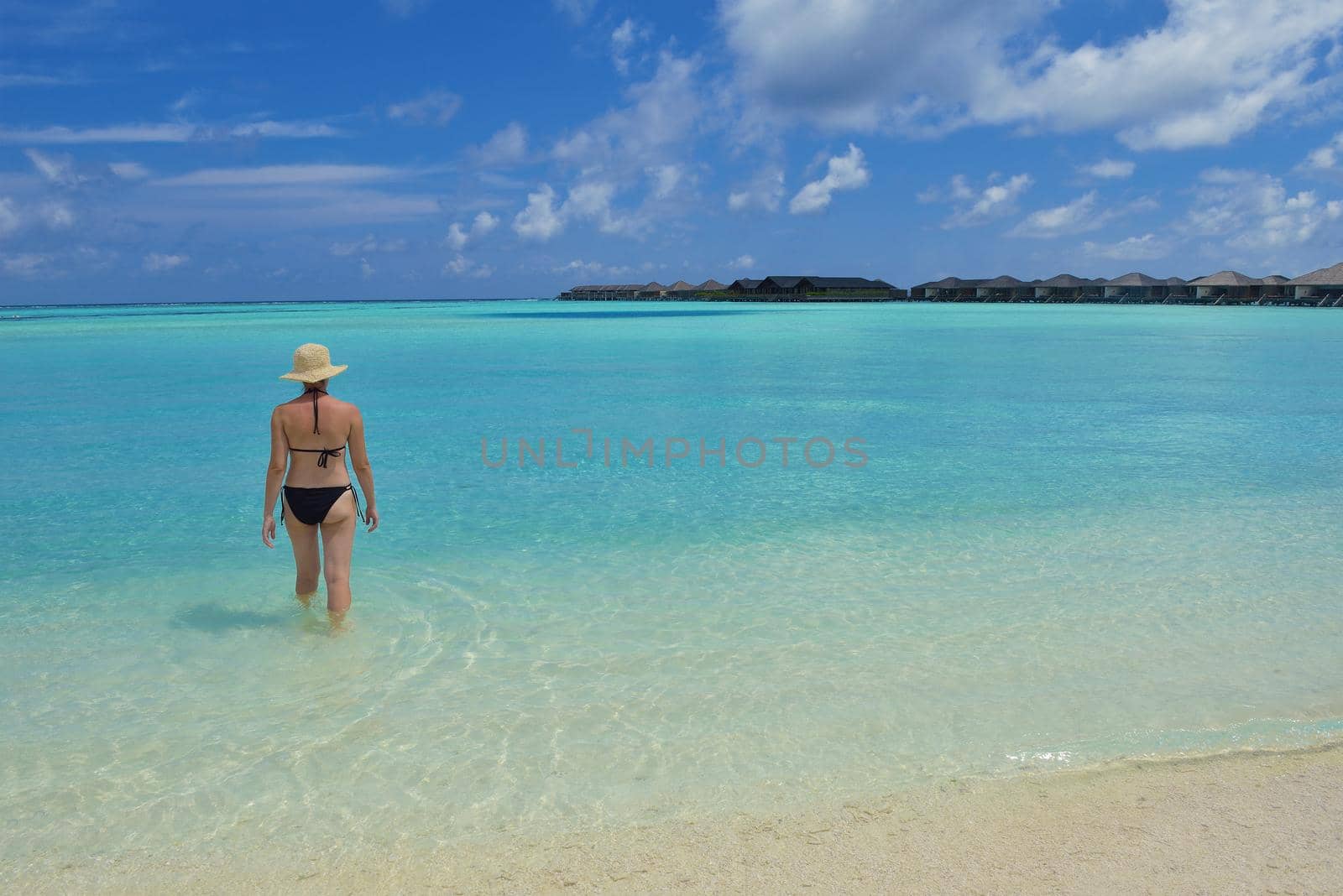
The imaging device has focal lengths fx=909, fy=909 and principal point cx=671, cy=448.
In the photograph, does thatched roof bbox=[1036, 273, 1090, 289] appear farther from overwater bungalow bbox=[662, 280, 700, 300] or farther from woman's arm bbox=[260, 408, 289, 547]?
woman's arm bbox=[260, 408, 289, 547]

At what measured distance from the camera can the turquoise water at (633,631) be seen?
3.42m

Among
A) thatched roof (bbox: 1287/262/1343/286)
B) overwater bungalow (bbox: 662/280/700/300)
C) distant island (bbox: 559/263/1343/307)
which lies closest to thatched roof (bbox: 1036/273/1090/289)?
distant island (bbox: 559/263/1343/307)

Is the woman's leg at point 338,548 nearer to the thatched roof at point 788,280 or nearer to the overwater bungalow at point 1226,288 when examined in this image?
the overwater bungalow at point 1226,288

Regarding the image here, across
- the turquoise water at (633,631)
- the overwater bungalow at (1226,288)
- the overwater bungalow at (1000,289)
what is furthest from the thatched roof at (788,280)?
the turquoise water at (633,631)

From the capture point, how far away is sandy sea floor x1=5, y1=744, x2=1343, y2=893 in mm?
2787

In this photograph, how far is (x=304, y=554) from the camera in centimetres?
483

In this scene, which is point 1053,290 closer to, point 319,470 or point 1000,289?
point 1000,289

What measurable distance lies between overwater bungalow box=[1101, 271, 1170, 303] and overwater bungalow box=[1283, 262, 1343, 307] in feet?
40.9

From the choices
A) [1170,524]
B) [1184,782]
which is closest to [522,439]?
[1170,524]

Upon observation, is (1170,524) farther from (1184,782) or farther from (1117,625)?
(1184,782)

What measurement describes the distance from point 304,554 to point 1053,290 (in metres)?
98.7

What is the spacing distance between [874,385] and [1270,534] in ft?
37.1

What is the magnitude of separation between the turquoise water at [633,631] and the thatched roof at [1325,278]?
67965mm

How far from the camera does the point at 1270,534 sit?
6.67m
